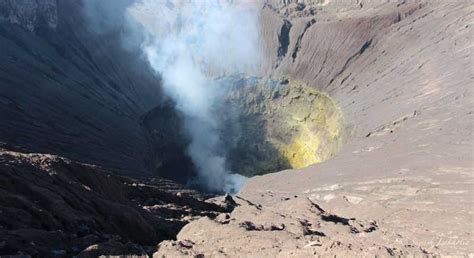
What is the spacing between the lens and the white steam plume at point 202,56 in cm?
7262

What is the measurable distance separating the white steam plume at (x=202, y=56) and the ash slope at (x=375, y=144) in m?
4.48

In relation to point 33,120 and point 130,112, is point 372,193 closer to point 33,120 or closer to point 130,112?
point 33,120

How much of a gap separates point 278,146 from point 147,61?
23.6 meters

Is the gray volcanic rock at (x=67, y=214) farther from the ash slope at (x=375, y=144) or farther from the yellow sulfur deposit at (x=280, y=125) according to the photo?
the yellow sulfur deposit at (x=280, y=125)

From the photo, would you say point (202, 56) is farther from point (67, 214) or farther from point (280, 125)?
point (67, 214)

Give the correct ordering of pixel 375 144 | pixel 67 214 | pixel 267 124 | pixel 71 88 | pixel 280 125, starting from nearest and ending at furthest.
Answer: pixel 67 214 → pixel 375 144 → pixel 71 88 → pixel 280 125 → pixel 267 124

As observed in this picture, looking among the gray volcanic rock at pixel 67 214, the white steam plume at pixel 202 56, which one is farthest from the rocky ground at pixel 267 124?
the white steam plume at pixel 202 56

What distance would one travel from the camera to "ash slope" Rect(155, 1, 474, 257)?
21062 mm

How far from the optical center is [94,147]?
5153cm

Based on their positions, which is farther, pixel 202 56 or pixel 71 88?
pixel 202 56

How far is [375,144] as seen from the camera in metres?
50.3

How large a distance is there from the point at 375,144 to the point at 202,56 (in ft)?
121

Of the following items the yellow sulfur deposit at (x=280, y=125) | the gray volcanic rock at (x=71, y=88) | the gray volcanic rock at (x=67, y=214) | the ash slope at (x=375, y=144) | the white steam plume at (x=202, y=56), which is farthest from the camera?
the white steam plume at (x=202, y=56)

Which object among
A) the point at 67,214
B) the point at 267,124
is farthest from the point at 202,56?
the point at 67,214
